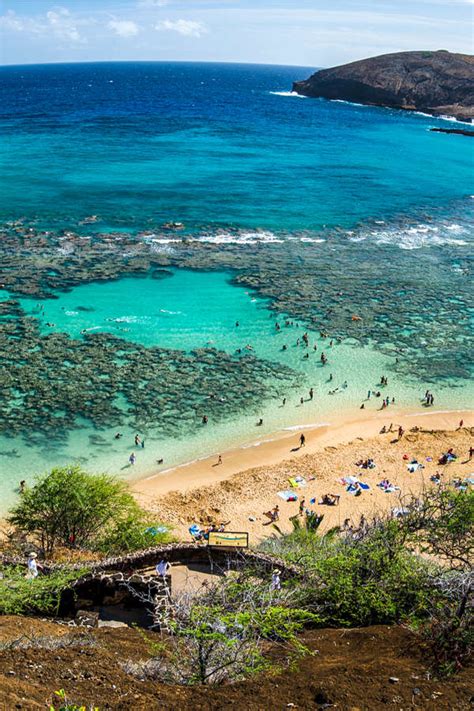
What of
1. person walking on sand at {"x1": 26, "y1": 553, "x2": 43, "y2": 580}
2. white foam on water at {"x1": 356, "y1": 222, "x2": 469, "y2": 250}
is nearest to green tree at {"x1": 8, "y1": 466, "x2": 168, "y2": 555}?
person walking on sand at {"x1": 26, "y1": 553, "x2": 43, "y2": 580}

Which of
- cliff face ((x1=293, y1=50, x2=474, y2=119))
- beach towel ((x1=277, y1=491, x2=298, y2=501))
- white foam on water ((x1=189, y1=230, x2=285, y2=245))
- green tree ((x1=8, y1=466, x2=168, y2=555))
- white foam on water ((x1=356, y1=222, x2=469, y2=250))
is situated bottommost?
beach towel ((x1=277, y1=491, x2=298, y2=501))

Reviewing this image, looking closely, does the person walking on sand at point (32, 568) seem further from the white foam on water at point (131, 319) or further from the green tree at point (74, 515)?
the white foam on water at point (131, 319)

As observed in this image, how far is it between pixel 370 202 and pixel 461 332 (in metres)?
37.9

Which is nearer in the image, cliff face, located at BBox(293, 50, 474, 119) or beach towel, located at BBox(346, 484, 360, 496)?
beach towel, located at BBox(346, 484, 360, 496)

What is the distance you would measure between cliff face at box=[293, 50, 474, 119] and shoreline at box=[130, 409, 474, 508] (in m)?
155

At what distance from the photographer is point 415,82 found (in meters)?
178

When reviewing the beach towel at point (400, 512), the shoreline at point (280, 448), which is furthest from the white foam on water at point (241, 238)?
the beach towel at point (400, 512)

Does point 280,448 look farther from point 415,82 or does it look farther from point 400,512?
point 415,82

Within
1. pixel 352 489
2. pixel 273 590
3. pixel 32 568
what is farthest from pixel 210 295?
pixel 273 590

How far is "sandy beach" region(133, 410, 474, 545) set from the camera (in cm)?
2870

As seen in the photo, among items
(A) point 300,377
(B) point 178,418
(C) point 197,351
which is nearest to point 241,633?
(B) point 178,418

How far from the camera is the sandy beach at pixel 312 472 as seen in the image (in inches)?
1130

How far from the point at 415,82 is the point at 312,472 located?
178 m

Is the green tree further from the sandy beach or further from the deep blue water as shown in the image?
the deep blue water
